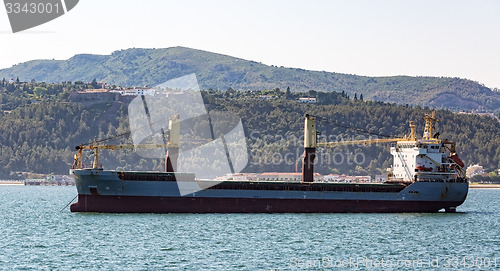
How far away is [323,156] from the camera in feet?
529

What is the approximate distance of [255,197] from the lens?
61.2 m

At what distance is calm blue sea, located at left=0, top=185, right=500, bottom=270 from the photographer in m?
39.3

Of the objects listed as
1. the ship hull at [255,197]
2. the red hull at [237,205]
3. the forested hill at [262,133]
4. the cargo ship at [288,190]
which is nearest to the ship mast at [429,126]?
the cargo ship at [288,190]

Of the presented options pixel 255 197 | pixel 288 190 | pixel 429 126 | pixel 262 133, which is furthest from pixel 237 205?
pixel 262 133

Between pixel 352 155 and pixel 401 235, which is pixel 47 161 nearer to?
pixel 352 155

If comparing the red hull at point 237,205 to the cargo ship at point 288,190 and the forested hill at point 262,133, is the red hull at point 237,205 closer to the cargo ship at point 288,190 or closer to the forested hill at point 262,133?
the cargo ship at point 288,190

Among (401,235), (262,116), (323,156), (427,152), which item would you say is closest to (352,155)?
(323,156)

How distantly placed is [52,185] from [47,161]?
26.9ft

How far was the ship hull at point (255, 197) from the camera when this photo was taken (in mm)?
58406

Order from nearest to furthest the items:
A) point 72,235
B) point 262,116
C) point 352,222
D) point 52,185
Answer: point 72,235
point 352,222
point 52,185
point 262,116

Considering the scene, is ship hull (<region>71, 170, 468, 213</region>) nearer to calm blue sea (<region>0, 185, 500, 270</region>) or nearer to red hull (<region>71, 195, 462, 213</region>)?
red hull (<region>71, 195, 462, 213</region>)

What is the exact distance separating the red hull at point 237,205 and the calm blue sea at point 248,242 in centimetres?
109

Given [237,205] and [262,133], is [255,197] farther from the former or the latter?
[262,133]

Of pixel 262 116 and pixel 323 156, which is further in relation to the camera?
pixel 262 116
